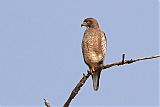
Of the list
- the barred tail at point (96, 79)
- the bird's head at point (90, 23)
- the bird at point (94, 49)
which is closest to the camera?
the bird at point (94, 49)

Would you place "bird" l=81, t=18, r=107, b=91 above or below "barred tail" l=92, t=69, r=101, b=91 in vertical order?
above

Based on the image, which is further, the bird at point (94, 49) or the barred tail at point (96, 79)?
the barred tail at point (96, 79)

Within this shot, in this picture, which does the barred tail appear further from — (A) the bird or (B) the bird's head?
(B) the bird's head

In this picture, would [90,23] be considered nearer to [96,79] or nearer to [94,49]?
[94,49]

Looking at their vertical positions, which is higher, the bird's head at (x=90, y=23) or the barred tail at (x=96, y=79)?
the bird's head at (x=90, y=23)

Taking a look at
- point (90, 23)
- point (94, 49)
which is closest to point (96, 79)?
point (94, 49)

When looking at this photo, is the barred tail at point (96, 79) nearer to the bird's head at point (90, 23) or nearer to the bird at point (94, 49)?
the bird at point (94, 49)

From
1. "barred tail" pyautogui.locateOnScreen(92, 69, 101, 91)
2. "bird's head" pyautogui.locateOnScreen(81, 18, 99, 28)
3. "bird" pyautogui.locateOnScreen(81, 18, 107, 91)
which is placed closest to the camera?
"bird" pyautogui.locateOnScreen(81, 18, 107, 91)

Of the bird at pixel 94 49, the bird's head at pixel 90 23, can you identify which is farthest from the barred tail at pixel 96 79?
the bird's head at pixel 90 23

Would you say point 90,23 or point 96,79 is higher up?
point 90,23

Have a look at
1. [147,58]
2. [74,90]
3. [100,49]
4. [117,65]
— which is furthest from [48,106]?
[100,49]

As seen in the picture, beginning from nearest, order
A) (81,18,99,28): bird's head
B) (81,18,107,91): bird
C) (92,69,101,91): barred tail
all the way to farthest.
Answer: (81,18,107,91): bird < (92,69,101,91): barred tail < (81,18,99,28): bird's head

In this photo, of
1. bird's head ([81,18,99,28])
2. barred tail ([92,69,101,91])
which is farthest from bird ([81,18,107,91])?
bird's head ([81,18,99,28])

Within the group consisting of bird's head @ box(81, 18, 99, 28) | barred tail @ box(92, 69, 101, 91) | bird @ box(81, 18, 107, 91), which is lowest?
barred tail @ box(92, 69, 101, 91)
